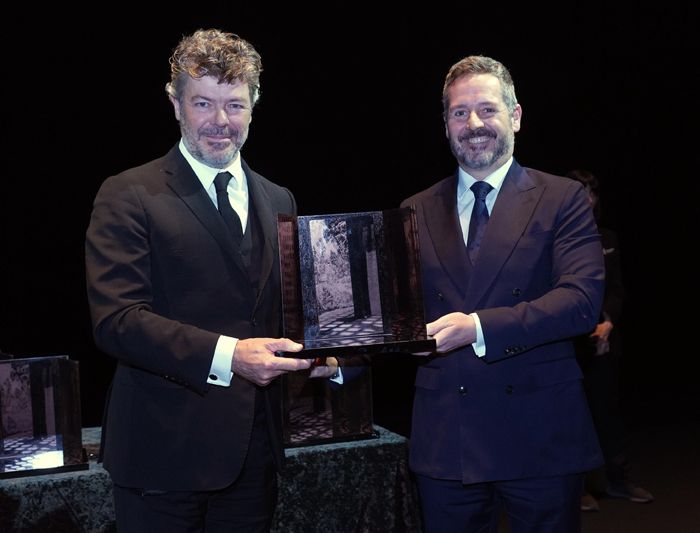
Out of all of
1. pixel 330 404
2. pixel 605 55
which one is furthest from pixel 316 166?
pixel 330 404

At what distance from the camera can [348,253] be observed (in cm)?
179

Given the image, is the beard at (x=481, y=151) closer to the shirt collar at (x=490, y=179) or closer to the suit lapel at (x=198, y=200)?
the shirt collar at (x=490, y=179)

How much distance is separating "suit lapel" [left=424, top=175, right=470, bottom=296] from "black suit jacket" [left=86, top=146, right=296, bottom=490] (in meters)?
0.42

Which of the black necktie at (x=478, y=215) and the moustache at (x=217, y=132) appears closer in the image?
the moustache at (x=217, y=132)

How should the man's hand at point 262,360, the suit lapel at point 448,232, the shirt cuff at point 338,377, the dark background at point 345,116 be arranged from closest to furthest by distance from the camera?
1. the man's hand at point 262,360
2. the suit lapel at point 448,232
3. the shirt cuff at point 338,377
4. the dark background at point 345,116

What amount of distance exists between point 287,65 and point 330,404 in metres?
3.19

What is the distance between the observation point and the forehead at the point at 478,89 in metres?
1.88

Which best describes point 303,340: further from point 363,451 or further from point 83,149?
point 83,149

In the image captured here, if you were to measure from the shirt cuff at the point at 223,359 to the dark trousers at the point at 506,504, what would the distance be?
53 cm

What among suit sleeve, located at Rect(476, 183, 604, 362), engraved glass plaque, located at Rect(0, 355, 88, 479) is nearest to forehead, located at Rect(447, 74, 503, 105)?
suit sleeve, located at Rect(476, 183, 604, 362)

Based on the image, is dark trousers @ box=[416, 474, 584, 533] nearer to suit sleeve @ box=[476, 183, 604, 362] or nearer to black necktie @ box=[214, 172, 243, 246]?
suit sleeve @ box=[476, 183, 604, 362]

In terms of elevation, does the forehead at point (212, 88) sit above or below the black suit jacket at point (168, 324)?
above

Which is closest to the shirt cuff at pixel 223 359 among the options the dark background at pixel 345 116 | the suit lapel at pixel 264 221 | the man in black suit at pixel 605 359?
the suit lapel at pixel 264 221

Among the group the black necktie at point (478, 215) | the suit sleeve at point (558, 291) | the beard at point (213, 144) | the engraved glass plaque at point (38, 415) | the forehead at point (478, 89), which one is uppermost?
the forehead at point (478, 89)
